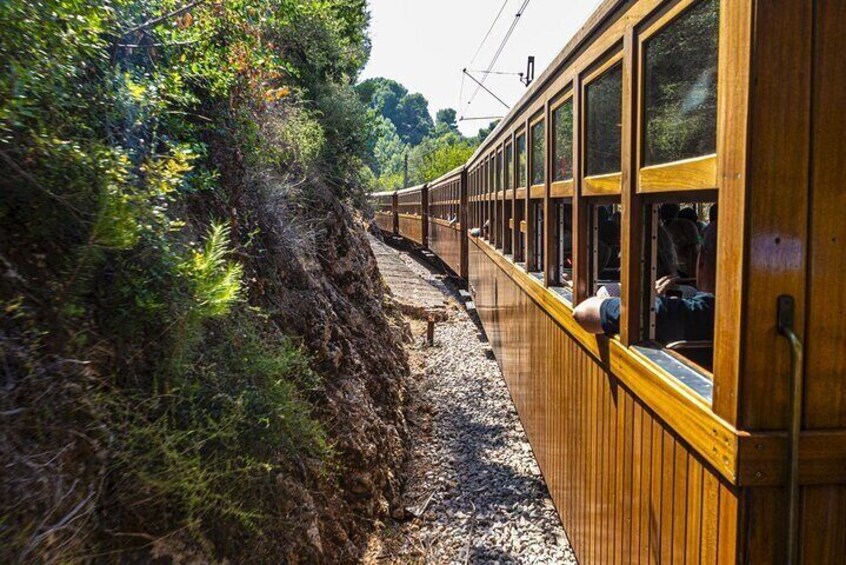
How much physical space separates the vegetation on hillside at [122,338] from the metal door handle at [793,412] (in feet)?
6.27

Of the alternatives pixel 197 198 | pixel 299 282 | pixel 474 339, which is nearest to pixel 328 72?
pixel 474 339

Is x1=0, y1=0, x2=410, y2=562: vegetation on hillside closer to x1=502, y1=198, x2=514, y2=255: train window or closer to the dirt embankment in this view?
the dirt embankment

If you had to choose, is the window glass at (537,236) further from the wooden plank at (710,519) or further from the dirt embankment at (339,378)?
the wooden plank at (710,519)

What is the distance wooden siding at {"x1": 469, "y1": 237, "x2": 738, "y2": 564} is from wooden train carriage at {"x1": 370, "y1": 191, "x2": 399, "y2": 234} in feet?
80.8

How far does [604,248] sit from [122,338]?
2.88m

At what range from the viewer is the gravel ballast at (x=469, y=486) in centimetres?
430

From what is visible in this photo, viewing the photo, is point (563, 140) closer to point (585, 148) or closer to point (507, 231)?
point (585, 148)

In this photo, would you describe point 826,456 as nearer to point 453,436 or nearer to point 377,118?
point 453,436

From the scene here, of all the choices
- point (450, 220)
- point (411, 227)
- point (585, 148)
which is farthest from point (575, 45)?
point (411, 227)

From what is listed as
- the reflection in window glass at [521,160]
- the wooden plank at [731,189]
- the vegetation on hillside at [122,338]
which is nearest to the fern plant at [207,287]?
the vegetation on hillside at [122,338]

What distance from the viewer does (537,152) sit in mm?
4641

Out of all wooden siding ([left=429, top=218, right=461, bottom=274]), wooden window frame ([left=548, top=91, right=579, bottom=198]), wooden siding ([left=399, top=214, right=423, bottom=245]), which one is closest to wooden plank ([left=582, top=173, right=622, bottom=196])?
wooden window frame ([left=548, top=91, right=579, bottom=198])

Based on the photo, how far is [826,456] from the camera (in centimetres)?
154

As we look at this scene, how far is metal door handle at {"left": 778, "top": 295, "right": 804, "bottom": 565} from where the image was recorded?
151cm
